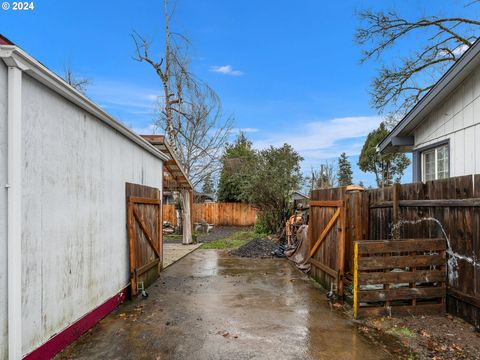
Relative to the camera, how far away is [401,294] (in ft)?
15.5

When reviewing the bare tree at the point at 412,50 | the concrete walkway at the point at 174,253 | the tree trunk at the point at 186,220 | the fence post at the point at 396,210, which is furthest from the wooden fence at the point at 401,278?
the tree trunk at the point at 186,220

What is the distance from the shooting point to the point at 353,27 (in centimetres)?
1316

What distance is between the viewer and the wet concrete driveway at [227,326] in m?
3.74

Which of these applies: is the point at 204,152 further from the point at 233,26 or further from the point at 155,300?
the point at 155,300

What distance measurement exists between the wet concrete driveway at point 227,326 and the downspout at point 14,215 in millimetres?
943

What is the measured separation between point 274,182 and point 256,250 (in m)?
4.43

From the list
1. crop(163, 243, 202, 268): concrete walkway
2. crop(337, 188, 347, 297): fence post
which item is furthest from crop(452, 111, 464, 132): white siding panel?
crop(163, 243, 202, 268): concrete walkway

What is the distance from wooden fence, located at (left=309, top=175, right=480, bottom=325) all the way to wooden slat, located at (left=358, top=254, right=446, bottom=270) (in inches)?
7.3

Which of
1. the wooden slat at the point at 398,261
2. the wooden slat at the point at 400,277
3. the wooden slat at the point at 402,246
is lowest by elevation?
the wooden slat at the point at 400,277

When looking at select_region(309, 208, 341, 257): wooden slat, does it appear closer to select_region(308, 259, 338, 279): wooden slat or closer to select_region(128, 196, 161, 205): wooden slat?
select_region(308, 259, 338, 279): wooden slat

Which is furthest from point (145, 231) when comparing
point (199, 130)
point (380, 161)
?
point (380, 161)

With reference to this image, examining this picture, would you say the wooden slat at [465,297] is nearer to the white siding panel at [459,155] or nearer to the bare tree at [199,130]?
the white siding panel at [459,155]

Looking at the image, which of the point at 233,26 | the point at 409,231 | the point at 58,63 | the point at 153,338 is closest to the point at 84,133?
the point at 153,338

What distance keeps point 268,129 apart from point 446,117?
24.7 metres
